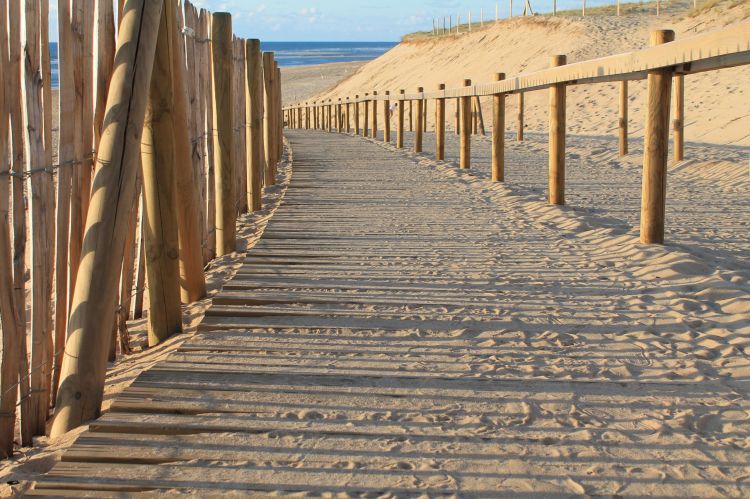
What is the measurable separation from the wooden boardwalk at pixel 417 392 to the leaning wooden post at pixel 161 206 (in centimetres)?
27

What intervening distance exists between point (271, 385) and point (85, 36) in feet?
5.21

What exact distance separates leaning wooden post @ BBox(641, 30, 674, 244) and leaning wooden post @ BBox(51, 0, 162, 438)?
336 centimetres

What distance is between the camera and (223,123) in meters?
5.84

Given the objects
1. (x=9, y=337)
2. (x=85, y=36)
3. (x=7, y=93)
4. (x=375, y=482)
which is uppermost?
(x=85, y=36)

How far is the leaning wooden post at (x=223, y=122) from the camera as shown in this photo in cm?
581

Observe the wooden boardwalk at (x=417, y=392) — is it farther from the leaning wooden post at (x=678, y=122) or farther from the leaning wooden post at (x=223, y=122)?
the leaning wooden post at (x=678, y=122)

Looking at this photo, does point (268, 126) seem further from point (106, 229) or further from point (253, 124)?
point (106, 229)

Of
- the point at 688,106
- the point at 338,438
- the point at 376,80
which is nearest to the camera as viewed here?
the point at 338,438

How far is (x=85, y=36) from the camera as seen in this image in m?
3.49

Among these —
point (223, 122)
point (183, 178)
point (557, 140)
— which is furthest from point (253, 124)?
point (183, 178)

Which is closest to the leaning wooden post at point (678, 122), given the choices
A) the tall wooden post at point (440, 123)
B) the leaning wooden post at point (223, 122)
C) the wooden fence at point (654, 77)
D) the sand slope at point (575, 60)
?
the tall wooden post at point (440, 123)

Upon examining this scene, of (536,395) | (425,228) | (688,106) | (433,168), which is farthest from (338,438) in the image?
(688,106)

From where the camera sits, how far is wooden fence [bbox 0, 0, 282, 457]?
9.97 feet

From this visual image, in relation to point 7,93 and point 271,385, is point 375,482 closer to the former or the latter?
point 271,385
